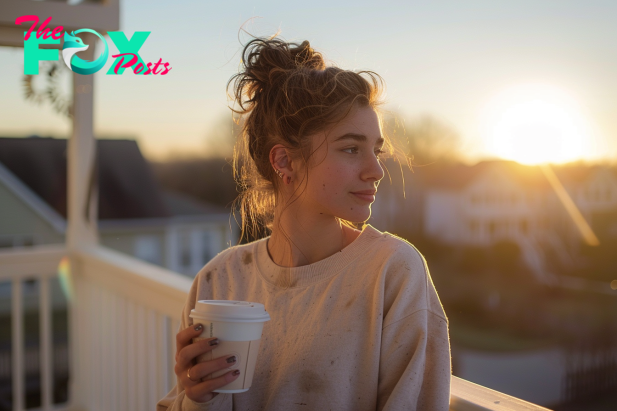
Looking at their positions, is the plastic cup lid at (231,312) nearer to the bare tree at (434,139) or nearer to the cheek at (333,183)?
the cheek at (333,183)

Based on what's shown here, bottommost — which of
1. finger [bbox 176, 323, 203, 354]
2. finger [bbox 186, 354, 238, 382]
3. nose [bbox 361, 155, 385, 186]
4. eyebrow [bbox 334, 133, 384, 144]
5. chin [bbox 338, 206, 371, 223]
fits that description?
finger [bbox 186, 354, 238, 382]

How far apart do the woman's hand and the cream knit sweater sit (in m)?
0.11

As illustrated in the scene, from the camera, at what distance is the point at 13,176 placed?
3244 millimetres

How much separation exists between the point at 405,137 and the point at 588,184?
94 cm

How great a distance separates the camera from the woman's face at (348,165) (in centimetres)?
88

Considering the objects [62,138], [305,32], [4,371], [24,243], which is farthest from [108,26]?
[4,371]

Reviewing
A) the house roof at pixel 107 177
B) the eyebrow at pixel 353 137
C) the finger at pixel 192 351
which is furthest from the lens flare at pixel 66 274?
the eyebrow at pixel 353 137

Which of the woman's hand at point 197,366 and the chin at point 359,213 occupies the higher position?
the chin at point 359,213

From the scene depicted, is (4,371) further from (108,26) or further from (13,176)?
(108,26)

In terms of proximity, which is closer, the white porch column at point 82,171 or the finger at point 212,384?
the finger at point 212,384

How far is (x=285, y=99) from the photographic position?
933mm

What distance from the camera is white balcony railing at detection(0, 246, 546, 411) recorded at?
1758mm

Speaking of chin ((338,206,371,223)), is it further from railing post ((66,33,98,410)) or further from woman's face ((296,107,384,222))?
railing post ((66,33,98,410))

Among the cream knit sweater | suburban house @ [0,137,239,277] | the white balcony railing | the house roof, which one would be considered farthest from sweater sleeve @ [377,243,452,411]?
the house roof
